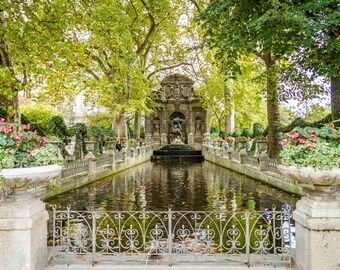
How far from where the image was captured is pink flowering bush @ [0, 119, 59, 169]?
4.43 metres

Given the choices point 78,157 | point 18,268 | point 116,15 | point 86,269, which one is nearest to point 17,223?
point 18,268

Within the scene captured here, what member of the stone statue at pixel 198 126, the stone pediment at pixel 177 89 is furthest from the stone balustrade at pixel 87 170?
the stone statue at pixel 198 126

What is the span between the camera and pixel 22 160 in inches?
180

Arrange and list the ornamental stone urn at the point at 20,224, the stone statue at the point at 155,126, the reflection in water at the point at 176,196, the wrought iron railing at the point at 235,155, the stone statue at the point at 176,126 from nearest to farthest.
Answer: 1. the ornamental stone urn at the point at 20,224
2. the reflection in water at the point at 176,196
3. the wrought iron railing at the point at 235,155
4. the stone statue at the point at 176,126
5. the stone statue at the point at 155,126

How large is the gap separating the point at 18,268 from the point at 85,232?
10.1ft

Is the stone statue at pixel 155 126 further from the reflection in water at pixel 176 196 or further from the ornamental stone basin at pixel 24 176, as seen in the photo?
the ornamental stone basin at pixel 24 176

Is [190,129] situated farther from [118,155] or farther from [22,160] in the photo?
[22,160]

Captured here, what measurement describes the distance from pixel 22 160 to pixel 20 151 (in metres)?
0.19

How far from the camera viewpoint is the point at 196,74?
43219 millimetres

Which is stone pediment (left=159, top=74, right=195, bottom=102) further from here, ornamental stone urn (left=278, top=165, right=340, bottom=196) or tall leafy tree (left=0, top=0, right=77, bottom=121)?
ornamental stone urn (left=278, top=165, right=340, bottom=196)

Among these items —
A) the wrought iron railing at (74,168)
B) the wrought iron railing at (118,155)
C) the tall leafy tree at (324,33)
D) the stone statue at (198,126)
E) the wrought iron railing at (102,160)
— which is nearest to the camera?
the tall leafy tree at (324,33)

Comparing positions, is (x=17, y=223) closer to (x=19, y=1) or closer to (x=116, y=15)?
(x=19, y=1)

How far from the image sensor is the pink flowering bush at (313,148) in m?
4.29

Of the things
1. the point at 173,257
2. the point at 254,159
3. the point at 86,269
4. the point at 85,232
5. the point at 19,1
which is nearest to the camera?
the point at 86,269
